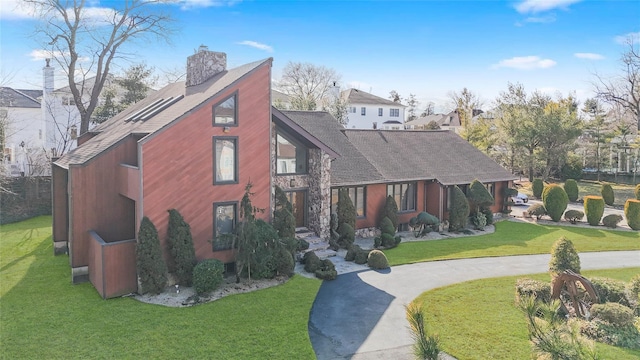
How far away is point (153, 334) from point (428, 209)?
17.4m

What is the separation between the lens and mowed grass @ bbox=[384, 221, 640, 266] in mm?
18562

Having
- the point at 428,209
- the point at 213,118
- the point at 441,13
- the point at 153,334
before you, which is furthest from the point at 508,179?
the point at 153,334

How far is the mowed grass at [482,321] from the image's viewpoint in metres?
9.94

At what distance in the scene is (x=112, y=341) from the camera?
10.2 meters

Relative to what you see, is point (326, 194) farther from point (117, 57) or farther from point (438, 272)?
point (117, 57)

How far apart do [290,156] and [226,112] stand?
445cm

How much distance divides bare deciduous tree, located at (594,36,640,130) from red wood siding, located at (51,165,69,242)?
52414 mm

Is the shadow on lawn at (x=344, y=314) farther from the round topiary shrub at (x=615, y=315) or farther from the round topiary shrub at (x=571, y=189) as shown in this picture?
the round topiary shrub at (x=571, y=189)

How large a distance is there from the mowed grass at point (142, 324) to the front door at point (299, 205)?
187 inches

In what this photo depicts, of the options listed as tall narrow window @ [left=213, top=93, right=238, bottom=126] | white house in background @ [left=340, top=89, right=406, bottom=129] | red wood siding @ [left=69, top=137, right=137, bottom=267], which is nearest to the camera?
red wood siding @ [left=69, top=137, right=137, bottom=267]

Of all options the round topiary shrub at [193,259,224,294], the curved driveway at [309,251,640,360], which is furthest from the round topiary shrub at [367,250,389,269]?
the round topiary shrub at [193,259,224,294]

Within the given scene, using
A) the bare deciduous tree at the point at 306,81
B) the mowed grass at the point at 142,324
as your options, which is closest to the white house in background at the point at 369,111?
the bare deciduous tree at the point at 306,81

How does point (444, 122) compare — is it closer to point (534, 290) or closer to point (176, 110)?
point (534, 290)

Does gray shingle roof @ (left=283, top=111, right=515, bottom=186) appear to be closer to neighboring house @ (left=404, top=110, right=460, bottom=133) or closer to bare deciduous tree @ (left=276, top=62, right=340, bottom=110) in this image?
bare deciduous tree @ (left=276, top=62, right=340, bottom=110)
